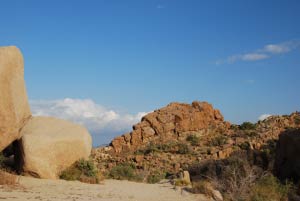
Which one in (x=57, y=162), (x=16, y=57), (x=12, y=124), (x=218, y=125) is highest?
(x=218, y=125)

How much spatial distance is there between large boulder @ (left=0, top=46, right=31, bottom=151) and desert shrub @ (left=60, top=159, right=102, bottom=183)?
2309 mm

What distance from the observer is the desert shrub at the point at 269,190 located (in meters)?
13.3

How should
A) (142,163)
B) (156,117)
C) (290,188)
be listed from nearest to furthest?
1. (290,188)
2. (142,163)
3. (156,117)

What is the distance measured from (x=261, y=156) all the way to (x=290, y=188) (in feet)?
31.8

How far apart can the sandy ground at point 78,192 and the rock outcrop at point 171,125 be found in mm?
27226

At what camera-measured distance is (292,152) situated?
16.8 metres

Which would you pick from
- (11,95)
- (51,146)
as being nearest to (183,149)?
(51,146)

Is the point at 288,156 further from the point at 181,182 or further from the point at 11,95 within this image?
the point at 11,95

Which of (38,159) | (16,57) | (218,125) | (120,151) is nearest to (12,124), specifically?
(38,159)

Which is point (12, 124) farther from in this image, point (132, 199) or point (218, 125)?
point (218, 125)

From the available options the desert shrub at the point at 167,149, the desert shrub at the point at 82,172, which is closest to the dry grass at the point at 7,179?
the desert shrub at the point at 82,172

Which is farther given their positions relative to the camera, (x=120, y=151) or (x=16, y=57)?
(x=120, y=151)

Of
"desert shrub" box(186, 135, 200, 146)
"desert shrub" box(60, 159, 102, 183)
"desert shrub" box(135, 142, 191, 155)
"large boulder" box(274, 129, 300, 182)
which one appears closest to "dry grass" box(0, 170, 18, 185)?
"desert shrub" box(60, 159, 102, 183)

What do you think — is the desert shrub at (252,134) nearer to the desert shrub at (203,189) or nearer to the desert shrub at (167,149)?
the desert shrub at (167,149)
